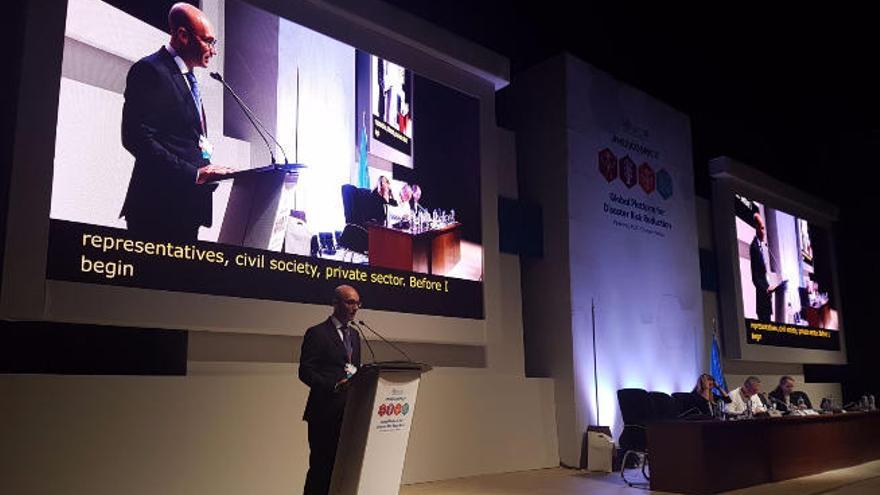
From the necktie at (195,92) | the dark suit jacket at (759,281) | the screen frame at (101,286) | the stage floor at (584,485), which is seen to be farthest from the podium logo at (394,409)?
the dark suit jacket at (759,281)

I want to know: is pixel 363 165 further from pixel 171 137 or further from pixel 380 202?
pixel 171 137

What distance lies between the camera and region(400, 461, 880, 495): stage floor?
17.6 feet

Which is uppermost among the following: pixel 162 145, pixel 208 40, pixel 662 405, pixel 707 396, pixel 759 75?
pixel 759 75

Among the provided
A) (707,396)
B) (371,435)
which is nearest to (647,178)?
(707,396)

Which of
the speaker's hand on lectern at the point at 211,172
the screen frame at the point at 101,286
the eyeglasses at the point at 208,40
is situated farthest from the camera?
the eyeglasses at the point at 208,40

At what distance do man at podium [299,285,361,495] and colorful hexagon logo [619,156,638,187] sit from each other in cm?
524

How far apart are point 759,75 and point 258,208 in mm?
7109

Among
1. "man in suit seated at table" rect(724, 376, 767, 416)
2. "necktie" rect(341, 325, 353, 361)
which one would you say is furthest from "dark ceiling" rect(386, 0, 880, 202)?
"necktie" rect(341, 325, 353, 361)

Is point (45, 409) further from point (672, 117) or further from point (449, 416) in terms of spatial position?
point (672, 117)

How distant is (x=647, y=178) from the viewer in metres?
8.50

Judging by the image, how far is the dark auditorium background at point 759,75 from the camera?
811 cm

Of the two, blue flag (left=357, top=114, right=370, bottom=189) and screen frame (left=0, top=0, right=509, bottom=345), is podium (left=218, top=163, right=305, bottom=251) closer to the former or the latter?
screen frame (left=0, top=0, right=509, bottom=345)

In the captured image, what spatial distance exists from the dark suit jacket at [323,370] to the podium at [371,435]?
15 cm

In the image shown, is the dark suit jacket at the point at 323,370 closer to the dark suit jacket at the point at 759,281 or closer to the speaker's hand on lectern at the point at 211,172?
the speaker's hand on lectern at the point at 211,172
